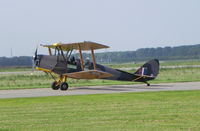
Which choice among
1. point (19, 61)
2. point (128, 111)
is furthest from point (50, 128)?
point (19, 61)

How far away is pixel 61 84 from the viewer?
22.6m

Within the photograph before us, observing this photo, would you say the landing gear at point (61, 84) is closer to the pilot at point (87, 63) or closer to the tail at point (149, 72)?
the pilot at point (87, 63)

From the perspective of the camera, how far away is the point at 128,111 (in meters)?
11.5

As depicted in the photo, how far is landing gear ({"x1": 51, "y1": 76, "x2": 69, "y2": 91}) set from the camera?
889 inches

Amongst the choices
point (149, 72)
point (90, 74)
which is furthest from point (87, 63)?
point (149, 72)

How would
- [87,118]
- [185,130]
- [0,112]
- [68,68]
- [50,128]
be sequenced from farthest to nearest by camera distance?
1. [68,68]
2. [0,112]
3. [87,118]
4. [50,128]
5. [185,130]

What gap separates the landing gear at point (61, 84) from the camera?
2258 cm

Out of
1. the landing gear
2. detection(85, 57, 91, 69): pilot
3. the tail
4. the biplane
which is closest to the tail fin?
the tail

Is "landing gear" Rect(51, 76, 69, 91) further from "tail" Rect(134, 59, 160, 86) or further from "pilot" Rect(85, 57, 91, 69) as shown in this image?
"tail" Rect(134, 59, 160, 86)

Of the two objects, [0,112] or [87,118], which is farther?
[0,112]

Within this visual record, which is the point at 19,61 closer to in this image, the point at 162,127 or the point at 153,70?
the point at 153,70

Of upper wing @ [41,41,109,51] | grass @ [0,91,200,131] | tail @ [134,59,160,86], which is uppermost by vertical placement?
upper wing @ [41,41,109,51]

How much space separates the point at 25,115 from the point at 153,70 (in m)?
15.7

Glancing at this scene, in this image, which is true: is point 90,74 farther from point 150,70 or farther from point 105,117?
A: point 105,117
